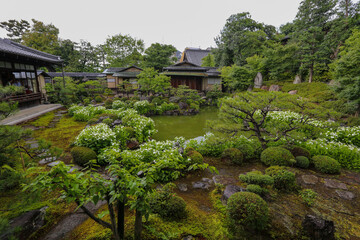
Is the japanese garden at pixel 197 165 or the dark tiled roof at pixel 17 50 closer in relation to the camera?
the japanese garden at pixel 197 165

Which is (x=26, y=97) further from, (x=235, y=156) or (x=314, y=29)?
(x=314, y=29)

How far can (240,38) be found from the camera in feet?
67.5

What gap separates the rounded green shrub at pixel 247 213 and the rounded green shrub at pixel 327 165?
354cm

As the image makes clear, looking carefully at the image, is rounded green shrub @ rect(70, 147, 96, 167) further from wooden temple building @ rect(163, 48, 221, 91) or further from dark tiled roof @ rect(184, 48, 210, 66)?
dark tiled roof @ rect(184, 48, 210, 66)

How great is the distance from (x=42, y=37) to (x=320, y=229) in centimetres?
3965

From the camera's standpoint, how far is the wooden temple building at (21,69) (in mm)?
10020

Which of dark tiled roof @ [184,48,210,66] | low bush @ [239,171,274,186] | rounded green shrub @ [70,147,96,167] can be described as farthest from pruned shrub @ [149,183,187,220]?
dark tiled roof @ [184,48,210,66]

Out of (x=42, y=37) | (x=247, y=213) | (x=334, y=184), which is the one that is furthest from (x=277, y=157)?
(x=42, y=37)

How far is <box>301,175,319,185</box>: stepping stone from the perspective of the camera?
14.9 feet

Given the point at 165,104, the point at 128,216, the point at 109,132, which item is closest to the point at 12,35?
the point at 165,104

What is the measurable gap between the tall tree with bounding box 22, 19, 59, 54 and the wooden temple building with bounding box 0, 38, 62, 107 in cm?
1946

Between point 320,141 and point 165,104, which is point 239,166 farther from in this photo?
point 165,104

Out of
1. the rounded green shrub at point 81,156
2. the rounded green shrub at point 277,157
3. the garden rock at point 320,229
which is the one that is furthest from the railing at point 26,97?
the garden rock at point 320,229

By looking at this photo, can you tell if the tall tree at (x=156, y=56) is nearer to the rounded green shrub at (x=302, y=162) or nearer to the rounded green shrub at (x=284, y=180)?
the rounded green shrub at (x=302, y=162)
